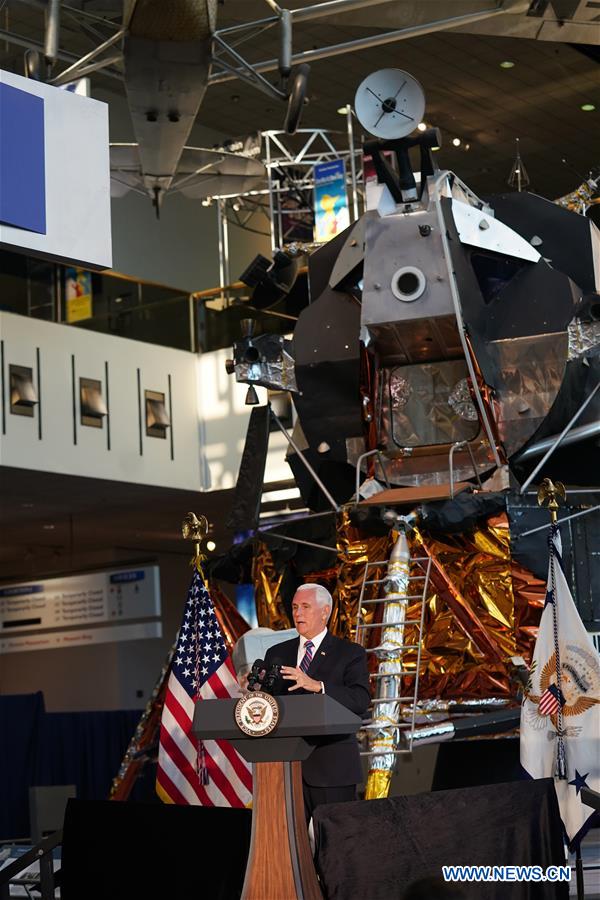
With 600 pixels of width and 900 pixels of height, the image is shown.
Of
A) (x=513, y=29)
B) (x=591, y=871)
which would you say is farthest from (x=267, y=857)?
(x=513, y=29)

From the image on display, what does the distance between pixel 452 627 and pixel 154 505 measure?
10.1 metres

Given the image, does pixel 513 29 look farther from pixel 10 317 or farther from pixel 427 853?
pixel 427 853

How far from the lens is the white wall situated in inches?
593

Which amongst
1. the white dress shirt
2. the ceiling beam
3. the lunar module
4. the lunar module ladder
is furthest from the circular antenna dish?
the white dress shirt

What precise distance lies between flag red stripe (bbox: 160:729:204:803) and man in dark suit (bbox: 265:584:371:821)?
3.12 meters

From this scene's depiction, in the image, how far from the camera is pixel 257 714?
5.04m

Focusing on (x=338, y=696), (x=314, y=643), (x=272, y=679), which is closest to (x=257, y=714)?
(x=272, y=679)

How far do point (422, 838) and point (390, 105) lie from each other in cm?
580

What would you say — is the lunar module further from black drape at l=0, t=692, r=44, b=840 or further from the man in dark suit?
black drape at l=0, t=692, r=44, b=840

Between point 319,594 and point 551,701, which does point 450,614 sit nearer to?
point 551,701

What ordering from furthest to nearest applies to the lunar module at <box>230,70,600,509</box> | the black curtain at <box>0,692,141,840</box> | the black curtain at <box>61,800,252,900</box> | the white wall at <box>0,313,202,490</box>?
the white wall at <box>0,313,202,490</box> < the black curtain at <box>0,692,141,840</box> < the lunar module at <box>230,70,600,509</box> < the black curtain at <box>61,800,252,900</box>

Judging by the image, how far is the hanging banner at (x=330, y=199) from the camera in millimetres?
15859

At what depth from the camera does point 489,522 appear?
28.9 feet

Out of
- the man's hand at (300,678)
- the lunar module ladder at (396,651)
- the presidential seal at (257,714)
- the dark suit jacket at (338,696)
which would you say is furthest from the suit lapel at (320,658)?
the lunar module ladder at (396,651)
